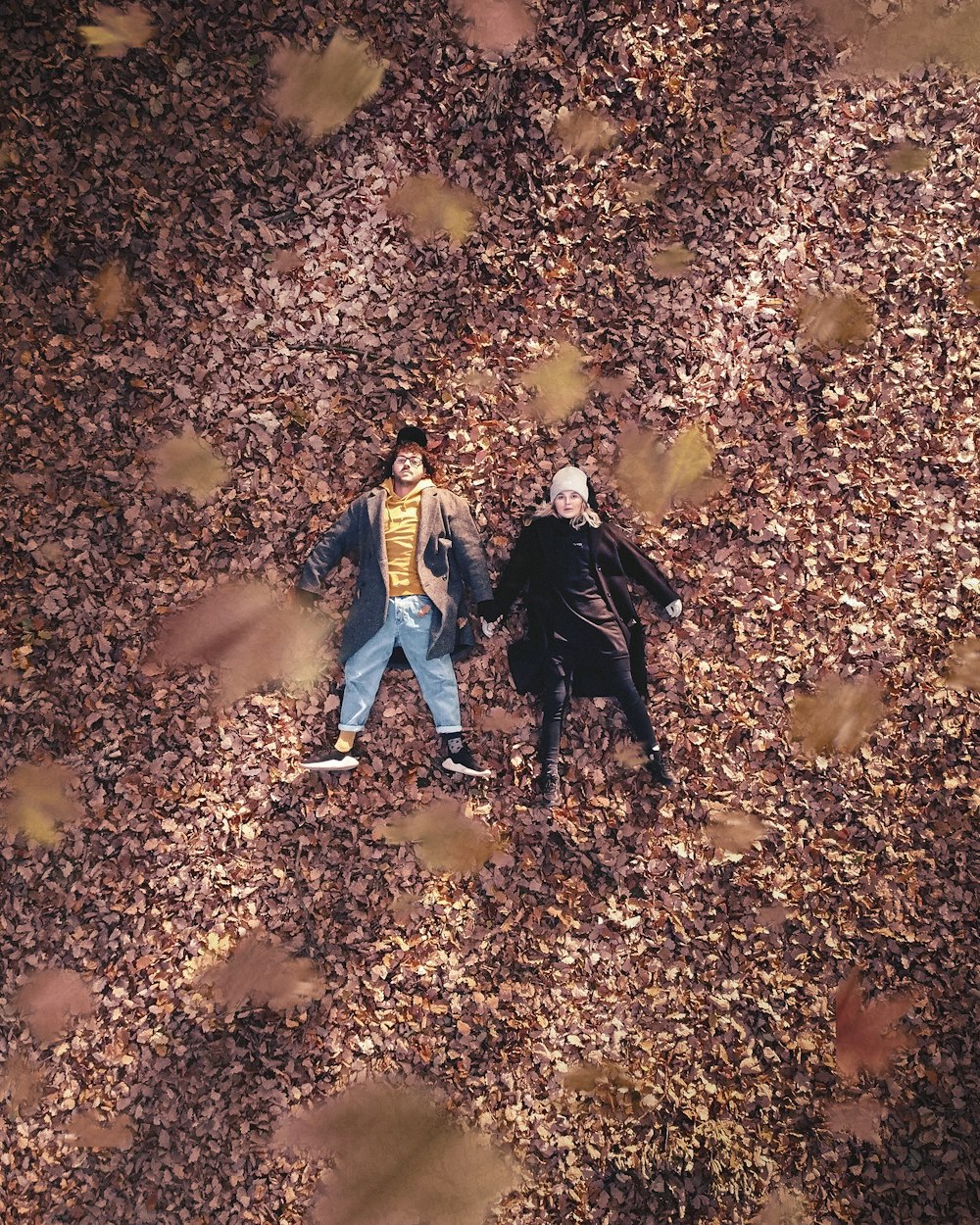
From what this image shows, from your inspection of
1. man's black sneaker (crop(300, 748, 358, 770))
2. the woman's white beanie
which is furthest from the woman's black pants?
man's black sneaker (crop(300, 748, 358, 770))

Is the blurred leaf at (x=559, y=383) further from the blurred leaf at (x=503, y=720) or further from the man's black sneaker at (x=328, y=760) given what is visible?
the man's black sneaker at (x=328, y=760)

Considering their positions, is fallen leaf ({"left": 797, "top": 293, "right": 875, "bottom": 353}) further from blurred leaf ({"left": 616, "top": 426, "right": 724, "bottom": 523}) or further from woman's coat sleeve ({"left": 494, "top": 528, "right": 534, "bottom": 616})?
woman's coat sleeve ({"left": 494, "top": 528, "right": 534, "bottom": 616})

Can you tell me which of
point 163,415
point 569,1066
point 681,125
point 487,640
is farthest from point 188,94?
point 569,1066

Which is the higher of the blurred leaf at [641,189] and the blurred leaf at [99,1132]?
the blurred leaf at [641,189]

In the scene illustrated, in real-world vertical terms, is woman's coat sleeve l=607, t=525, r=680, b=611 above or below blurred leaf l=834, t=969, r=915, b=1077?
above

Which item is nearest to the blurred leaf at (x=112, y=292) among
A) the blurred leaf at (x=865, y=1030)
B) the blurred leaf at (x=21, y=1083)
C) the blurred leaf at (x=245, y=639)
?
the blurred leaf at (x=245, y=639)

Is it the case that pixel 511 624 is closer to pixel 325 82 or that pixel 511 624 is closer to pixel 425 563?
pixel 425 563
